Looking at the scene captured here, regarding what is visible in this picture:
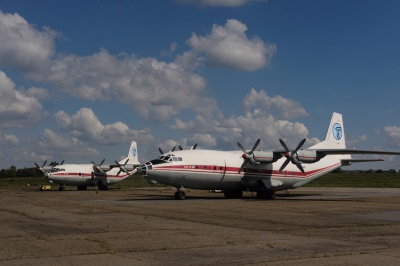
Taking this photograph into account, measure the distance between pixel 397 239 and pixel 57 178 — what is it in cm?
5987

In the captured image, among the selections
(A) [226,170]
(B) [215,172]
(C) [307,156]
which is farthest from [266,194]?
(B) [215,172]

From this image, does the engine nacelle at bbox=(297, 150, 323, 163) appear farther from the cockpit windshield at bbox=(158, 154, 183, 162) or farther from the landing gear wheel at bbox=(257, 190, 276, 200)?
the cockpit windshield at bbox=(158, 154, 183, 162)

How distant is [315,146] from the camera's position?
163 feet

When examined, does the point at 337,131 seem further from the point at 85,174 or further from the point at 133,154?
the point at 133,154

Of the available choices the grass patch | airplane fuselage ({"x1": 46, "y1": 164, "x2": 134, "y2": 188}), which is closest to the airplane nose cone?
airplane fuselage ({"x1": 46, "y1": 164, "x2": 134, "y2": 188})

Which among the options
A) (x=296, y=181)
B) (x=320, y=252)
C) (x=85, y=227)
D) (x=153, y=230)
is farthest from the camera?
(x=296, y=181)

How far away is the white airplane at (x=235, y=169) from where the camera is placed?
123 feet

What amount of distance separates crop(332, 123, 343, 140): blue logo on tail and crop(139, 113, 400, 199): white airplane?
6.05 m

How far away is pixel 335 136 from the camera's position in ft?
166

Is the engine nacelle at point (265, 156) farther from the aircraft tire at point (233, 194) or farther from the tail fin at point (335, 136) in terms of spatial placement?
the tail fin at point (335, 136)

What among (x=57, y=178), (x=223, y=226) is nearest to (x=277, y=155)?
(x=223, y=226)

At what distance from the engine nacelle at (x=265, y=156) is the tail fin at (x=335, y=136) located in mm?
10035

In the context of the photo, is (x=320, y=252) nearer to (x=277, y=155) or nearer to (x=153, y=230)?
(x=153, y=230)

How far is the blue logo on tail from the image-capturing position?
166 ft
